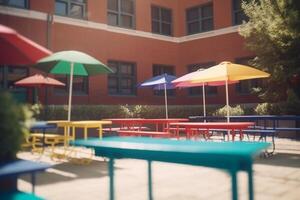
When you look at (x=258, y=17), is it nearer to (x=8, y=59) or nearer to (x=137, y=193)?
(x=137, y=193)

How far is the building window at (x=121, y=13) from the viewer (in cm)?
1872

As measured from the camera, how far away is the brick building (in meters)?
15.6

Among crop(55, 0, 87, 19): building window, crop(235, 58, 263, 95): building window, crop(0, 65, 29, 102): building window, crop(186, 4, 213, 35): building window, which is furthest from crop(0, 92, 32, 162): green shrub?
crop(186, 4, 213, 35): building window

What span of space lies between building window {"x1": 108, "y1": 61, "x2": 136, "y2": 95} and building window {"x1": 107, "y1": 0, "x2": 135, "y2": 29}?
86.6 inches

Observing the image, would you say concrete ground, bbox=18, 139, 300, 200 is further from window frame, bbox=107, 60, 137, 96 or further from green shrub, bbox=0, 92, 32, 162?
window frame, bbox=107, 60, 137, 96

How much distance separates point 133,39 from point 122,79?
7.73 ft

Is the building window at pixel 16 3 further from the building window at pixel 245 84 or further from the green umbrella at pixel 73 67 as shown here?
the building window at pixel 245 84

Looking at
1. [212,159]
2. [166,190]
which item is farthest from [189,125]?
[212,159]

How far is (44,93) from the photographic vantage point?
15531 mm

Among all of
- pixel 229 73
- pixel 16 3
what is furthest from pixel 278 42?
pixel 16 3

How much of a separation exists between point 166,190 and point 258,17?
11885 mm

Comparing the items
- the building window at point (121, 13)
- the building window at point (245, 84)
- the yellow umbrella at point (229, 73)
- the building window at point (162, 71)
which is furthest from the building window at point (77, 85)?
the yellow umbrella at point (229, 73)

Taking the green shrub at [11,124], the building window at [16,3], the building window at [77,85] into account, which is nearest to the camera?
the green shrub at [11,124]

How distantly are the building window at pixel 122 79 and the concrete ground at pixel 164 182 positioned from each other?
34.0ft
